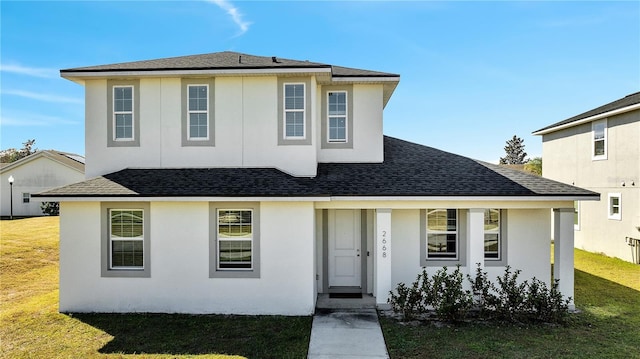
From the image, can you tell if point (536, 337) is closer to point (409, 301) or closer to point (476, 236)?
point (476, 236)

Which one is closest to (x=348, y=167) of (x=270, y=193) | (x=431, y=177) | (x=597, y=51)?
(x=431, y=177)

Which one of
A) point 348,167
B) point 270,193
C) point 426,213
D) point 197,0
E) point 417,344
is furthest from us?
point 197,0

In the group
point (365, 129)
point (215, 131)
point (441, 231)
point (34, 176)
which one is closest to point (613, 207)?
point (441, 231)

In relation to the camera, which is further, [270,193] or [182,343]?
[270,193]

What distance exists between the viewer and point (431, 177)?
32.2 feet

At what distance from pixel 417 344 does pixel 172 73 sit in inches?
368

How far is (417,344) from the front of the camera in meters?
6.94

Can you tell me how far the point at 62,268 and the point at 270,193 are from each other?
19.3 feet

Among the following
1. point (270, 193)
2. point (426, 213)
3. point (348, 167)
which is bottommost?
point (426, 213)

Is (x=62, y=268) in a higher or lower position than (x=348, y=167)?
lower

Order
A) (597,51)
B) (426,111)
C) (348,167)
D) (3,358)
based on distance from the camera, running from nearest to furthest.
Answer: (3,358) < (348,167) < (597,51) < (426,111)

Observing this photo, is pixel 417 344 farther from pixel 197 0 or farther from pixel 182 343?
pixel 197 0

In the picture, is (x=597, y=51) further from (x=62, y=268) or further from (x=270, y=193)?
(x=62, y=268)

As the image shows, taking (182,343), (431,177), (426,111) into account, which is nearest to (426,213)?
(431,177)
